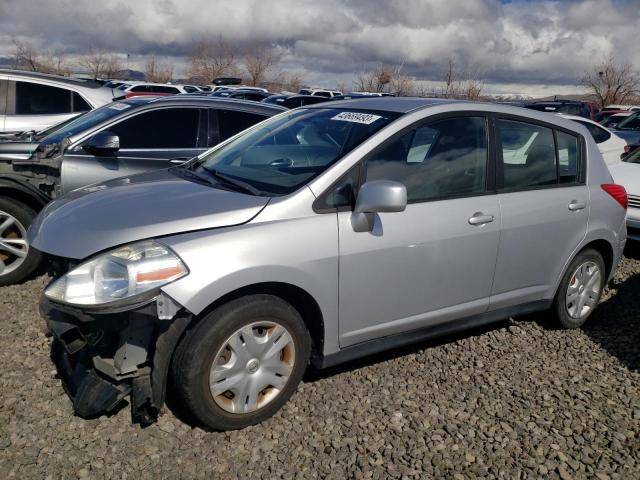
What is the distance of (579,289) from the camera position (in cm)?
440

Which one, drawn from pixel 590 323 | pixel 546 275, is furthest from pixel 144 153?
pixel 590 323

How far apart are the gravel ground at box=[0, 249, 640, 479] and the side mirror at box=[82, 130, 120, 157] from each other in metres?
1.60

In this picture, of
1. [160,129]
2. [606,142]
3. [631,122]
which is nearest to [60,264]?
[160,129]

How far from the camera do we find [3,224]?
4586 mm

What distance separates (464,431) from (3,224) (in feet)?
12.8

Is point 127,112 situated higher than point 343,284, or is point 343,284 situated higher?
point 127,112

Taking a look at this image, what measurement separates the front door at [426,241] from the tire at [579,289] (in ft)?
2.99

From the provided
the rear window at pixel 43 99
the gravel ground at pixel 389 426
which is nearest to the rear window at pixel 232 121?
the gravel ground at pixel 389 426

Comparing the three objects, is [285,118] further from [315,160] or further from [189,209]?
[189,209]

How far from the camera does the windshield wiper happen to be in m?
3.08

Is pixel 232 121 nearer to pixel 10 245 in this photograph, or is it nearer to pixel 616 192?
pixel 10 245

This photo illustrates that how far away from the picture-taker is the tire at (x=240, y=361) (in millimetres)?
2658

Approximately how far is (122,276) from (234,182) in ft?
3.16

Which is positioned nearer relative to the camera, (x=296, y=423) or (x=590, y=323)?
(x=296, y=423)
